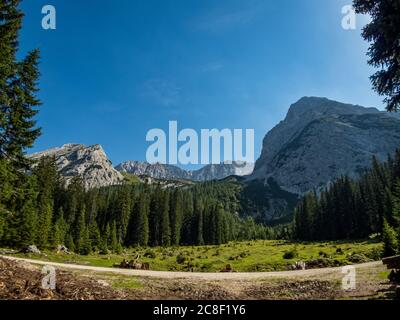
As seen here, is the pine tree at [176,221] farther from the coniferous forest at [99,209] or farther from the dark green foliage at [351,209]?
the dark green foliage at [351,209]

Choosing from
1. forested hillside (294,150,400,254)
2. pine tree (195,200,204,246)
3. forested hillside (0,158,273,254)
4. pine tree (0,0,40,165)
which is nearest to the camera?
pine tree (0,0,40,165)

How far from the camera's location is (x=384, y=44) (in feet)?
55.1

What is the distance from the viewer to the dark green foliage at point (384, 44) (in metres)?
15.5

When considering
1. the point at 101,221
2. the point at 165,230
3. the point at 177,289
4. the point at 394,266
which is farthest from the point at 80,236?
the point at 394,266

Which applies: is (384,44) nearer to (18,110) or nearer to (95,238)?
(18,110)

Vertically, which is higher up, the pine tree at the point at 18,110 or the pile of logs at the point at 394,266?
the pine tree at the point at 18,110

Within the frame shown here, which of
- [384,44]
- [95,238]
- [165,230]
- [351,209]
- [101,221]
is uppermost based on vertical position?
[384,44]

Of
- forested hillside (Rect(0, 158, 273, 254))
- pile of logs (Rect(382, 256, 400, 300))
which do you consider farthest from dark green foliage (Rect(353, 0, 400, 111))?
forested hillside (Rect(0, 158, 273, 254))

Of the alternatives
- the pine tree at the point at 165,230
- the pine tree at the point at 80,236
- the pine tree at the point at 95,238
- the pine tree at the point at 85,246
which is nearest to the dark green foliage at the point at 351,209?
the pine tree at the point at 165,230

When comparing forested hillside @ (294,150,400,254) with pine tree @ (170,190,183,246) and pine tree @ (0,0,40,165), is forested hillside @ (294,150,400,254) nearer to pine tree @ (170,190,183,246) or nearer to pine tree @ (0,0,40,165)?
pine tree @ (170,190,183,246)

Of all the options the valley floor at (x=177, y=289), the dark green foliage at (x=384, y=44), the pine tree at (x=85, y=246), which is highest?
the dark green foliage at (x=384, y=44)

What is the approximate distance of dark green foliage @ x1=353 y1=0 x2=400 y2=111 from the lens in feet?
51.0
